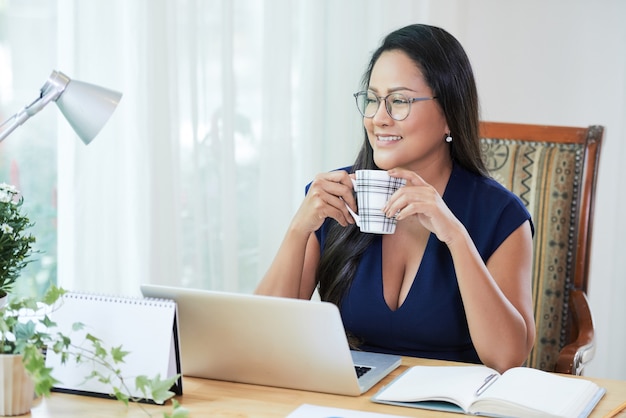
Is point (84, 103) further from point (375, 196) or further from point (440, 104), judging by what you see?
point (440, 104)

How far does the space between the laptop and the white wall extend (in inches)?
67.1

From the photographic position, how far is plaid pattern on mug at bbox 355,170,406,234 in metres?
1.41

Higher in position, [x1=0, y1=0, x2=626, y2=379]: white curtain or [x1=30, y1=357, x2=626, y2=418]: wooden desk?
Result: [x1=0, y1=0, x2=626, y2=379]: white curtain

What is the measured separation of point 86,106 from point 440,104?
0.75 metres

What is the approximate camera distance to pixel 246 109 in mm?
2271

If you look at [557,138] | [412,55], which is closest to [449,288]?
[412,55]

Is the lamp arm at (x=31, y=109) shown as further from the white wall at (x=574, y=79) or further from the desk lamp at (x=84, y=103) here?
the white wall at (x=574, y=79)

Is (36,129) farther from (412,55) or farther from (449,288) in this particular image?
(449,288)

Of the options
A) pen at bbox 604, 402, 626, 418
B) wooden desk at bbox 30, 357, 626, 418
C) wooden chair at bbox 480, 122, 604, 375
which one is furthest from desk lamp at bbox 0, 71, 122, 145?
wooden chair at bbox 480, 122, 604, 375

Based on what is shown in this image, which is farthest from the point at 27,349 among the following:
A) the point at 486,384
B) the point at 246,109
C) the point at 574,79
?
the point at 574,79

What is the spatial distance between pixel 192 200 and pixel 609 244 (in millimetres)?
1424

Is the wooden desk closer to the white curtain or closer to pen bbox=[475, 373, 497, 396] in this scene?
pen bbox=[475, 373, 497, 396]

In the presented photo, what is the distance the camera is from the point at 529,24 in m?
2.81

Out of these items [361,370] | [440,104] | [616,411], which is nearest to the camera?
[616,411]
